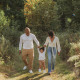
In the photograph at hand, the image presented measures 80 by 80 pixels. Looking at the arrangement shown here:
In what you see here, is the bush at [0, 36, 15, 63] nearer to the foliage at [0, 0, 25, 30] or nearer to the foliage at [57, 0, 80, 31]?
the foliage at [57, 0, 80, 31]

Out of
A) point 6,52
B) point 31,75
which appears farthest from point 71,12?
point 31,75

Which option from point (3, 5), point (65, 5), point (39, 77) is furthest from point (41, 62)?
point (3, 5)

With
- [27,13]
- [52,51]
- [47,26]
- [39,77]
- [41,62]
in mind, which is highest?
[27,13]

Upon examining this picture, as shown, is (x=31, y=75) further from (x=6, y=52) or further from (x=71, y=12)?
(x=71, y=12)

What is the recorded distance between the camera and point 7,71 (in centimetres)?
782

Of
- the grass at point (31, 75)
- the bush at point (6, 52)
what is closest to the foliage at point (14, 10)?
the bush at point (6, 52)

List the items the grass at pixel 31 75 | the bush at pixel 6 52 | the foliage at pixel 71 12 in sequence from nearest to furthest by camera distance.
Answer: the grass at pixel 31 75, the bush at pixel 6 52, the foliage at pixel 71 12

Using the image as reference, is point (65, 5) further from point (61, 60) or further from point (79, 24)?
point (61, 60)

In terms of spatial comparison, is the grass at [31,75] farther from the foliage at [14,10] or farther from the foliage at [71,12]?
the foliage at [14,10]

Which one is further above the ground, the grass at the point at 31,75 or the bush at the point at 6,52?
the bush at the point at 6,52

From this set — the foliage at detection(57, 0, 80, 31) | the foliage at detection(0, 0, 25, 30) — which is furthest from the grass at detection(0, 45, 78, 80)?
the foliage at detection(0, 0, 25, 30)

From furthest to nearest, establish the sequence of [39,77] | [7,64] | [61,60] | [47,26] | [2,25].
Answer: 1. [47,26]
2. [2,25]
3. [61,60]
4. [7,64]
5. [39,77]

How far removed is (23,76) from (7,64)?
5.66 ft

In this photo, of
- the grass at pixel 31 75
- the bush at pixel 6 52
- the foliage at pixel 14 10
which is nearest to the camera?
the grass at pixel 31 75
